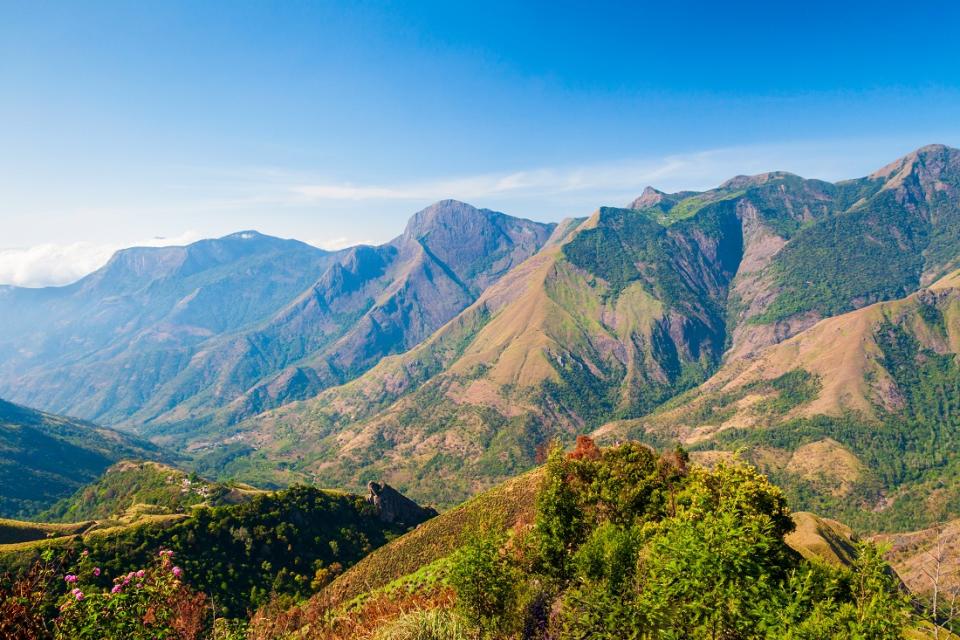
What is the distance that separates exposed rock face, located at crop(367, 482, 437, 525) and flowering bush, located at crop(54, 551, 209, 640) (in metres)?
105

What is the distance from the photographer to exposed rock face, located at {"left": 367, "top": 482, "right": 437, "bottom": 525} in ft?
392

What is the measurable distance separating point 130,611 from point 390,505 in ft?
368

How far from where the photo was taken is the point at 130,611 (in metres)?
15.9

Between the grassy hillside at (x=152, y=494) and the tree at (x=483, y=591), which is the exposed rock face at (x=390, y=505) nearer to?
the grassy hillside at (x=152, y=494)

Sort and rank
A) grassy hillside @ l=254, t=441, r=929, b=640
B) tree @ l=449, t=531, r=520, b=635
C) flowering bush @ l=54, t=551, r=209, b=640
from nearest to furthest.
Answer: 1. flowering bush @ l=54, t=551, r=209, b=640
2. grassy hillside @ l=254, t=441, r=929, b=640
3. tree @ l=449, t=531, r=520, b=635

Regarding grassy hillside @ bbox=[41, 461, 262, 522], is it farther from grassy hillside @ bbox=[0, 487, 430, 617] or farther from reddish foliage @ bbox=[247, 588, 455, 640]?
reddish foliage @ bbox=[247, 588, 455, 640]

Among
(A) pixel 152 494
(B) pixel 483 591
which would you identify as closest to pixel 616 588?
(B) pixel 483 591

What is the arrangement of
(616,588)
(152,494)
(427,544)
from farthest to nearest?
(152,494) → (427,544) → (616,588)

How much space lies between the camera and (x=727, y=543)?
77.8 feet

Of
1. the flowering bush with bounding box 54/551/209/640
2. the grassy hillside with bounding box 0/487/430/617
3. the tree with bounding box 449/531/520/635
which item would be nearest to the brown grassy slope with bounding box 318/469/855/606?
the grassy hillside with bounding box 0/487/430/617

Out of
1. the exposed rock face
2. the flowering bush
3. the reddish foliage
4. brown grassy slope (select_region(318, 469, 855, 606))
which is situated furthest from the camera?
the exposed rock face

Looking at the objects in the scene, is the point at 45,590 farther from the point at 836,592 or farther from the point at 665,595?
the point at 836,592

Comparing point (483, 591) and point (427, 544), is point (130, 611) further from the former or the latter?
point (427, 544)

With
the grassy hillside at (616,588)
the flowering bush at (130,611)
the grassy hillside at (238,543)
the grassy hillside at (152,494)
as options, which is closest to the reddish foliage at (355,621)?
the grassy hillside at (616,588)
